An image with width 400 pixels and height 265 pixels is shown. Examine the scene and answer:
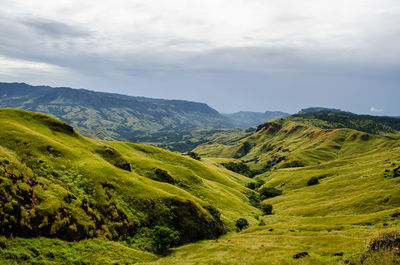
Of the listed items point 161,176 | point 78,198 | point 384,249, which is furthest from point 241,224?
point 384,249

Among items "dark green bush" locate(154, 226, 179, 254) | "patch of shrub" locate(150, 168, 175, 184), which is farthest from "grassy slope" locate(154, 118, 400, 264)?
"patch of shrub" locate(150, 168, 175, 184)

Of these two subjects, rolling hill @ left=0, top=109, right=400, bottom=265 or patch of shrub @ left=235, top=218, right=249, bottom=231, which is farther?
patch of shrub @ left=235, top=218, right=249, bottom=231

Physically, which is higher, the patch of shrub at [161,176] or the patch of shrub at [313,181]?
the patch of shrub at [161,176]

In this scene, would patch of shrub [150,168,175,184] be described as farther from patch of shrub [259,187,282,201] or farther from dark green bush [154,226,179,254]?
patch of shrub [259,187,282,201]

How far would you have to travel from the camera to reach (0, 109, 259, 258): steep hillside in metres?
46.3

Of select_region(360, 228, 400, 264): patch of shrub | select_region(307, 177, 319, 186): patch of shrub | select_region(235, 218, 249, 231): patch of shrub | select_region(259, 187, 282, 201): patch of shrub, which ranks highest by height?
select_region(360, 228, 400, 264): patch of shrub

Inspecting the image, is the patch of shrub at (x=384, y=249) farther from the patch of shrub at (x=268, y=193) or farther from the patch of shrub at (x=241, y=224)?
the patch of shrub at (x=268, y=193)

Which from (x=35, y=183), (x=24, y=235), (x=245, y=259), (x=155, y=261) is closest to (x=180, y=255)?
(x=155, y=261)

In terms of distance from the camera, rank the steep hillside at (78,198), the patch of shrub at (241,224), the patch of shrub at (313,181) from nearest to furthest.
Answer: the steep hillside at (78,198) < the patch of shrub at (241,224) < the patch of shrub at (313,181)

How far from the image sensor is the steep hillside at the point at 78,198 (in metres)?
46.3

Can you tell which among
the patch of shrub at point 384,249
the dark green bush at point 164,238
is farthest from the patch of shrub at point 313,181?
the patch of shrub at point 384,249

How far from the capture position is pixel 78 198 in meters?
56.7

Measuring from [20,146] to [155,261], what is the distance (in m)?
46.8

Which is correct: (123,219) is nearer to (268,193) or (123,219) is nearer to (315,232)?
(315,232)
